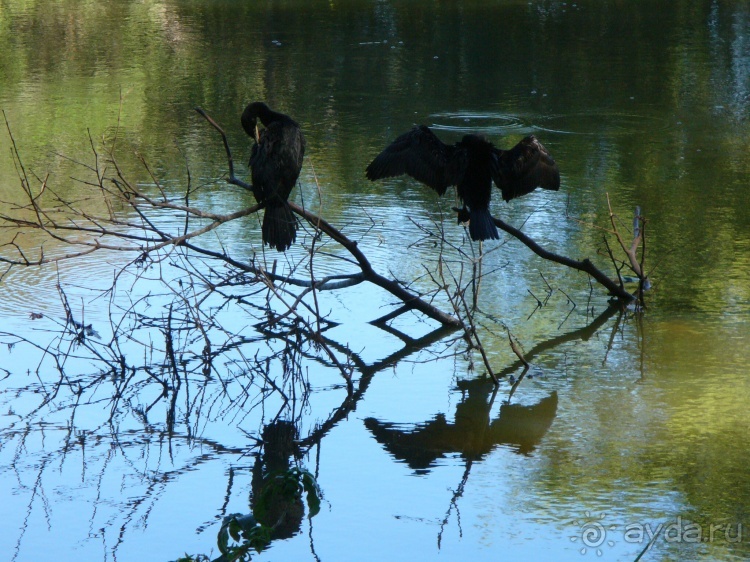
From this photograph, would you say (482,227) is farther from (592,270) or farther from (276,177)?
(276,177)

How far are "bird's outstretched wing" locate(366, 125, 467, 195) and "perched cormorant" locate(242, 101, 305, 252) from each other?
0.68 meters

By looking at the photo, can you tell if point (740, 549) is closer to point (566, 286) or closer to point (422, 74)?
point (566, 286)

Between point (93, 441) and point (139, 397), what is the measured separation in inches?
20.5

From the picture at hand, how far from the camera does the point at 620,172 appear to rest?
28.8ft

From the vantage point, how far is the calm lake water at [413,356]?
3.81 meters

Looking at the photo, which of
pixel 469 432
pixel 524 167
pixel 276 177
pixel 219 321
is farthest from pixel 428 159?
pixel 469 432

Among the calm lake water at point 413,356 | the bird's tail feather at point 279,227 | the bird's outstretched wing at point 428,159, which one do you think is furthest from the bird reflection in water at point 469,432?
the bird's outstretched wing at point 428,159

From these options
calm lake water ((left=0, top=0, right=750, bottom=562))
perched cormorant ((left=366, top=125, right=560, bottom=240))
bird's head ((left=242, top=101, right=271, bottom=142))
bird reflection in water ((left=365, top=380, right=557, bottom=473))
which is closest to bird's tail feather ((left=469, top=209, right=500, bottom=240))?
perched cormorant ((left=366, top=125, right=560, bottom=240))

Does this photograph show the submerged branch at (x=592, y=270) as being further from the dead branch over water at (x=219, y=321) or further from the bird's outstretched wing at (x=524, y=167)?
the bird's outstretched wing at (x=524, y=167)

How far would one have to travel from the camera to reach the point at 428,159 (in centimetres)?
598

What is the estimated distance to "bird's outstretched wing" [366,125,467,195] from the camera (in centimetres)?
594

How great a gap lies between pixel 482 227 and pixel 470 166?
1.41 feet

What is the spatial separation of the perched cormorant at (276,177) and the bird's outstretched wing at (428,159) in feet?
2.24

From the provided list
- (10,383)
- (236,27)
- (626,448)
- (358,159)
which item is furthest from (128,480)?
(236,27)
